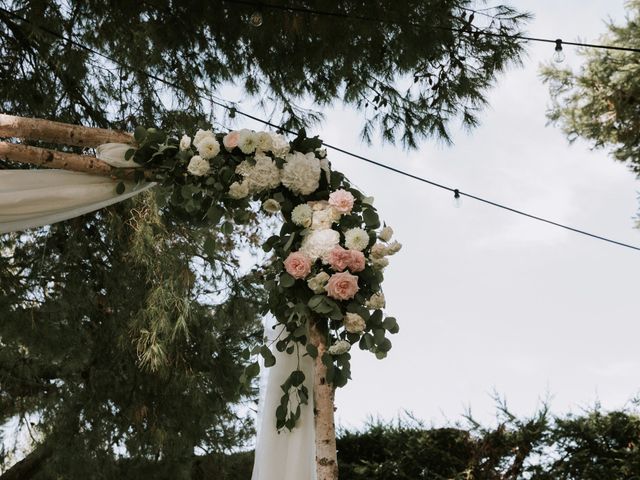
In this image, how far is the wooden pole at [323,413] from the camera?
261 cm

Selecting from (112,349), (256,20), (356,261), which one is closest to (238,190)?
(356,261)

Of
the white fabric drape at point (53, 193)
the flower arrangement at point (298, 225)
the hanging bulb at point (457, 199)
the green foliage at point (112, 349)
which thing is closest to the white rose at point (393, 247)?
the flower arrangement at point (298, 225)

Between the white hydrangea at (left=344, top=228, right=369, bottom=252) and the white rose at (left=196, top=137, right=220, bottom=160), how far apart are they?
544mm

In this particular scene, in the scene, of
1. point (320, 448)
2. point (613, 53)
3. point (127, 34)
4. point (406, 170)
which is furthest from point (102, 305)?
point (613, 53)

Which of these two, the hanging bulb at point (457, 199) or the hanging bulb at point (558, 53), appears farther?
the hanging bulb at point (457, 199)

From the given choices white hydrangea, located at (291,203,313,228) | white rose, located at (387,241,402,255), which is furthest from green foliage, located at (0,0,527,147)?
white rose, located at (387,241,402,255)

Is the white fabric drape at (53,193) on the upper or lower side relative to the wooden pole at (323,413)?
upper

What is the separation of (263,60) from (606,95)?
17.3 feet

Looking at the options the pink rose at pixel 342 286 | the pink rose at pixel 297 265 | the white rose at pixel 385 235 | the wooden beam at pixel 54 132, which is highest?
the wooden beam at pixel 54 132

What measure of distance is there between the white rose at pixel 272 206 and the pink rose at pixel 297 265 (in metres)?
0.23

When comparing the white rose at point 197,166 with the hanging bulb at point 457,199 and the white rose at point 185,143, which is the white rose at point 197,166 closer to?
the white rose at point 185,143

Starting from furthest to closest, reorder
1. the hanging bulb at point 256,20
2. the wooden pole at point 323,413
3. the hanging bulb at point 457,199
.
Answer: the hanging bulb at point 457,199 < the hanging bulb at point 256,20 < the wooden pole at point 323,413

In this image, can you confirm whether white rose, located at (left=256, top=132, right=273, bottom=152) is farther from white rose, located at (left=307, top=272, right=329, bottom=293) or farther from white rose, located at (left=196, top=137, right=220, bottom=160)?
white rose, located at (left=307, top=272, right=329, bottom=293)

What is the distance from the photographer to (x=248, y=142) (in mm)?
2898
